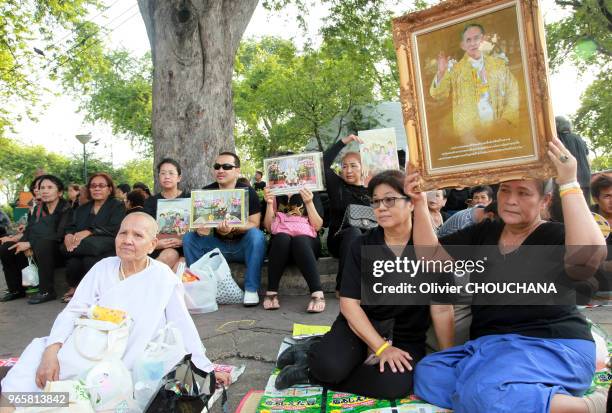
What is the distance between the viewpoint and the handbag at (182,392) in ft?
8.25

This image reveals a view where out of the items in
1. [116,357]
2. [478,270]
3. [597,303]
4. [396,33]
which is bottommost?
[597,303]

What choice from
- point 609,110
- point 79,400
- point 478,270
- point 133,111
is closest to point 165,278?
point 79,400

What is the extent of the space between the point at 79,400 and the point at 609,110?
19.6 m

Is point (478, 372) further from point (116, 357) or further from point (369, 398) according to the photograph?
point (116, 357)

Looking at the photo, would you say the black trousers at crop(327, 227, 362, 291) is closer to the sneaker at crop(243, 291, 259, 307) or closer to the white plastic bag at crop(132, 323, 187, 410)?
the sneaker at crop(243, 291, 259, 307)

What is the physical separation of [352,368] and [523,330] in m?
1.11

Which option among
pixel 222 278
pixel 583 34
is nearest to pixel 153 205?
pixel 222 278

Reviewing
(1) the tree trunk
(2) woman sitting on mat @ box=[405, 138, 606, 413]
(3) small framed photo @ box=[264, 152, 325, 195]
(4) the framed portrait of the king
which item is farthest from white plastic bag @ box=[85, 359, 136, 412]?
(1) the tree trunk

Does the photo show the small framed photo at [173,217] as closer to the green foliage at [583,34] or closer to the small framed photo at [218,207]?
the small framed photo at [218,207]

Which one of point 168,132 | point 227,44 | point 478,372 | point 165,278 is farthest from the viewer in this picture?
point 227,44

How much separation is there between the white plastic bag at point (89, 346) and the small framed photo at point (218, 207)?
2572 millimetres

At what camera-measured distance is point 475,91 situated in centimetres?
267

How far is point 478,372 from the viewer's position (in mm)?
2572

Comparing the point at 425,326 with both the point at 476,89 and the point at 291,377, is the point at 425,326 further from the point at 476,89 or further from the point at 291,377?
the point at 476,89
